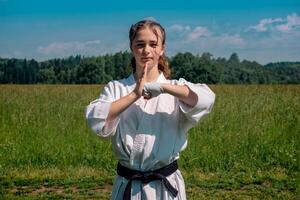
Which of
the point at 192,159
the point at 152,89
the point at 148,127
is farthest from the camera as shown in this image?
the point at 192,159

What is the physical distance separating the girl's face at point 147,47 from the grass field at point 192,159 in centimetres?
293

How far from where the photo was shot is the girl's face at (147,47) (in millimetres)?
2067

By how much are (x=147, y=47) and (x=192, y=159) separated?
4026 mm

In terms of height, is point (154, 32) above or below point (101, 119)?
above

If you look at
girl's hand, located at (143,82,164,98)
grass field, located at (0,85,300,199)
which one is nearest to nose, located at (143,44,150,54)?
girl's hand, located at (143,82,164,98)

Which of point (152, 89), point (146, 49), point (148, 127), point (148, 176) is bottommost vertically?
point (148, 176)

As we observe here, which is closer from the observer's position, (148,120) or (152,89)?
(152,89)

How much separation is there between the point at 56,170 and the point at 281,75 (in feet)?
138

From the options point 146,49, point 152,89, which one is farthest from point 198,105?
point 146,49

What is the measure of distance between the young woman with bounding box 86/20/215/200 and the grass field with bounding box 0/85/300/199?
9.01ft

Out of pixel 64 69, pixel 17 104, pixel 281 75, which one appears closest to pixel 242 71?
pixel 281 75

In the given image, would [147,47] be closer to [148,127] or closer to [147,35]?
[147,35]

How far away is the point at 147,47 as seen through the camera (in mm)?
2070

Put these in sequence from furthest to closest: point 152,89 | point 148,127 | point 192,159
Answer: point 192,159 < point 148,127 < point 152,89
